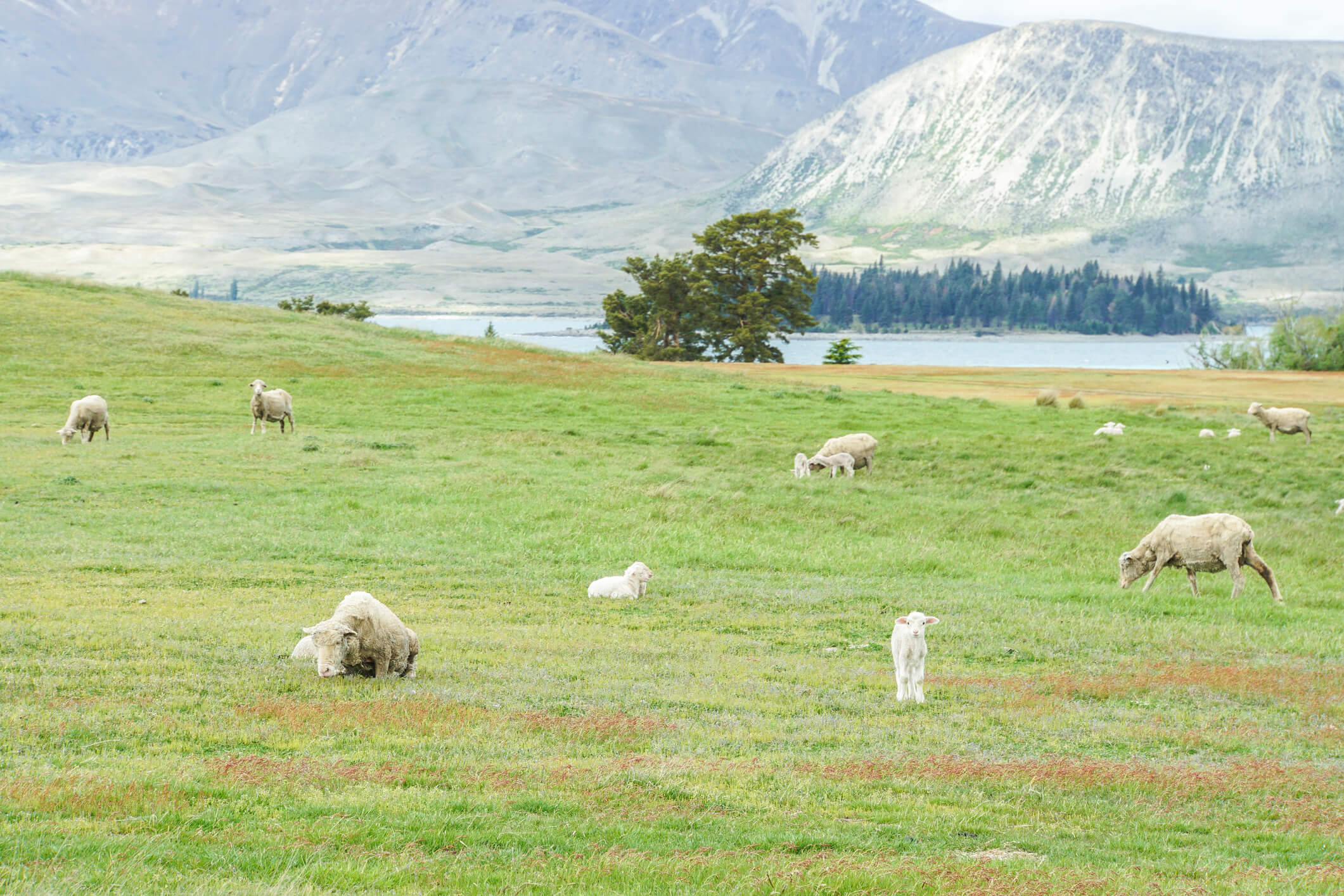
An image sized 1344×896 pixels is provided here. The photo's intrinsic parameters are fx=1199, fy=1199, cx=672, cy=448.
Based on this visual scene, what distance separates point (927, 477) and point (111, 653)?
81.8 feet

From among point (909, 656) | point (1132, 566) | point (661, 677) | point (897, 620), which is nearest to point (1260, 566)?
point (1132, 566)

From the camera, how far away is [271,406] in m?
42.7

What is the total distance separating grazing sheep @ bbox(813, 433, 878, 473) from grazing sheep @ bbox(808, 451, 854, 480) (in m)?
0.39

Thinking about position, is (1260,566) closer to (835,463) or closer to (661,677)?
(661,677)

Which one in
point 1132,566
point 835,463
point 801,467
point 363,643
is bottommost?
point 363,643

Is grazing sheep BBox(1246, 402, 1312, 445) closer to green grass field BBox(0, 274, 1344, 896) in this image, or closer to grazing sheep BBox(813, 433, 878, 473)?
green grass field BBox(0, 274, 1344, 896)

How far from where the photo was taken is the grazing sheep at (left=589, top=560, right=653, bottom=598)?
20094 mm

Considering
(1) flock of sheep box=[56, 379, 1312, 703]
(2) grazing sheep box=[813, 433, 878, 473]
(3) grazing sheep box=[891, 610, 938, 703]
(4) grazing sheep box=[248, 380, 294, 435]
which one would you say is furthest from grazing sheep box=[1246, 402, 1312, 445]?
(3) grazing sheep box=[891, 610, 938, 703]

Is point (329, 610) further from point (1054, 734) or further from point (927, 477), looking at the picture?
point (927, 477)

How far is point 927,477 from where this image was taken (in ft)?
114

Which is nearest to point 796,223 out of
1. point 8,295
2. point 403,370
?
point 403,370

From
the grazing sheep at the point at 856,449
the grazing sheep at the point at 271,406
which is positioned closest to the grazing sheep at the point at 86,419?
the grazing sheep at the point at 271,406

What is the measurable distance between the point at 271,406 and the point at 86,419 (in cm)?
614

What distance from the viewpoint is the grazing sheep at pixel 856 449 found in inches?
1398
